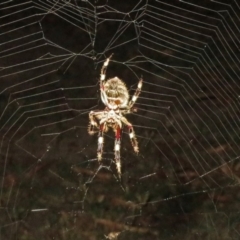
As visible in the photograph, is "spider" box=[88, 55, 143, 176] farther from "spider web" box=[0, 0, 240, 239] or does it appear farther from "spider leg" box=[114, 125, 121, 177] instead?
"spider web" box=[0, 0, 240, 239]

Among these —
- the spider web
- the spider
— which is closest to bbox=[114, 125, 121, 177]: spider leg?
the spider

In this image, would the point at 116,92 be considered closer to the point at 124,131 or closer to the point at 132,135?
the point at 132,135

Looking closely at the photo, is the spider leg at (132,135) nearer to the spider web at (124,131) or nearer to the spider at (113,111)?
the spider at (113,111)

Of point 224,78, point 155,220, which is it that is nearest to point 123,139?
point 155,220

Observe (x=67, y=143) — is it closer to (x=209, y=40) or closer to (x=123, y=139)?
(x=123, y=139)

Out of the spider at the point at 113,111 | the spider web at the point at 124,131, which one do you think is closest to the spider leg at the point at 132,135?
the spider at the point at 113,111

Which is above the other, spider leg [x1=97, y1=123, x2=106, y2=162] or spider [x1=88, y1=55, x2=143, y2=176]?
spider [x1=88, y1=55, x2=143, y2=176]
